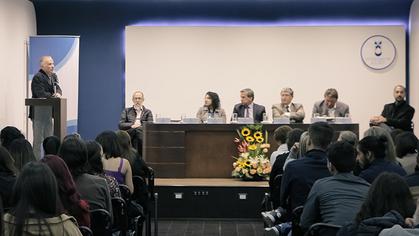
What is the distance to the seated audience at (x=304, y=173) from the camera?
505cm

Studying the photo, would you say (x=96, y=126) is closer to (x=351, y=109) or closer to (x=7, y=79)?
(x=7, y=79)

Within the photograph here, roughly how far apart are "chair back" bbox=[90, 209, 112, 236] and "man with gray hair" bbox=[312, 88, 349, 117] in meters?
6.59

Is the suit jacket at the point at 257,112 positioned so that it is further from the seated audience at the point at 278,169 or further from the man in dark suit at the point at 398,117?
the seated audience at the point at 278,169

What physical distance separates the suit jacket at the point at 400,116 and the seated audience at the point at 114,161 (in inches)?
227

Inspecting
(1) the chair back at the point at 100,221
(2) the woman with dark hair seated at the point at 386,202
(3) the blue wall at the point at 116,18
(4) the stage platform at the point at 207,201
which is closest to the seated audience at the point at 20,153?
(1) the chair back at the point at 100,221

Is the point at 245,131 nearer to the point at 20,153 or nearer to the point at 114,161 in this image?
the point at 114,161

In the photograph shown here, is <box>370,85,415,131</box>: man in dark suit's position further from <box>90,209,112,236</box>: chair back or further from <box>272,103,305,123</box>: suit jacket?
<box>90,209,112,236</box>: chair back

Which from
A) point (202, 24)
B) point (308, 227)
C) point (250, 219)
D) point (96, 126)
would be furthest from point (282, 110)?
point (308, 227)

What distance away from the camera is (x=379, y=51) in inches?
522

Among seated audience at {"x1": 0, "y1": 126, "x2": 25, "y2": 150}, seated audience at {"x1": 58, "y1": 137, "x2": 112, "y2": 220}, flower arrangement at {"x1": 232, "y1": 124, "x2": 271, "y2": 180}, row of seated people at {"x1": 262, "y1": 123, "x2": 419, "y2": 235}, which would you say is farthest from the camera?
flower arrangement at {"x1": 232, "y1": 124, "x2": 271, "y2": 180}

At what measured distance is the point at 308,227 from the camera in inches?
166

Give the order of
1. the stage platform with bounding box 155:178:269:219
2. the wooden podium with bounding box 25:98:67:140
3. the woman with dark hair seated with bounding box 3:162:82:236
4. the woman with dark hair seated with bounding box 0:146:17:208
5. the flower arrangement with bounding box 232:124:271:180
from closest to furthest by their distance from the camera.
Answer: the woman with dark hair seated with bounding box 3:162:82:236, the woman with dark hair seated with bounding box 0:146:17:208, the stage platform with bounding box 155:178:269:219, the flower arrangement with bounding box 232:124:271:180, the wooden podium with bounding box 25:98:67:140

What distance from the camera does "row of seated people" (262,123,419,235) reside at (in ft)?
13.1

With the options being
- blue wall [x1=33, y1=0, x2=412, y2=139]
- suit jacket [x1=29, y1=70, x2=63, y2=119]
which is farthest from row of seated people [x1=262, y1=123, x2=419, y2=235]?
blue wall [x1=33, y1=0, x2=412, y2=139]
